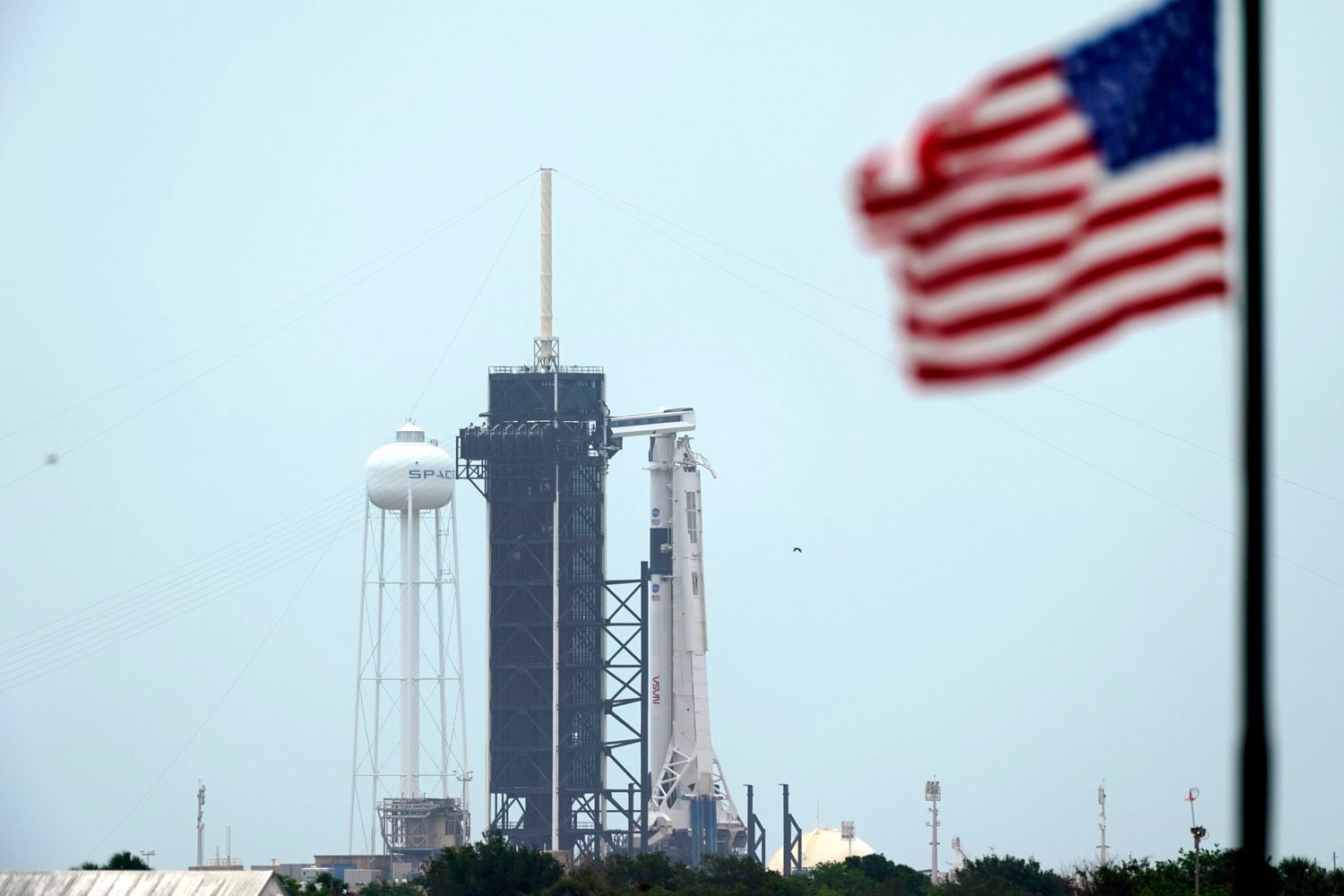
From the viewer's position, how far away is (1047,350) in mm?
17562

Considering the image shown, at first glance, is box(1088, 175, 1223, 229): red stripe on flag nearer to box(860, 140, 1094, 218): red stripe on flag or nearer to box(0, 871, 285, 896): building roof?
box(860, 140, 1094, 218): red stripe on flag

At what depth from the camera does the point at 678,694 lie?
18325 centimetres

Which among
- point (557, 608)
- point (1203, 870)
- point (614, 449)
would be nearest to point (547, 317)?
point (614, 449)

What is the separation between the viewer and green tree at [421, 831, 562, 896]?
14100 cm

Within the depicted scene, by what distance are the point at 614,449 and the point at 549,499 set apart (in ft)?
33.3

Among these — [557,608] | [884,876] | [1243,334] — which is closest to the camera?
[1243,334]

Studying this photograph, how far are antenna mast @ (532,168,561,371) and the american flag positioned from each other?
173 meters

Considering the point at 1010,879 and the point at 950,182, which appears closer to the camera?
the point at 950,182

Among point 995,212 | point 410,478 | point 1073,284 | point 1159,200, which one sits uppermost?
point 410,478

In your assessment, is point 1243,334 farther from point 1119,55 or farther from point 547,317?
point 547,317

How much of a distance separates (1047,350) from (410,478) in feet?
562

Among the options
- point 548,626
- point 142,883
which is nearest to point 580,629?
point 548,626

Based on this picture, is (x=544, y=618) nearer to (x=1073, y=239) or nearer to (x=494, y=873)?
(x=494, y=873)

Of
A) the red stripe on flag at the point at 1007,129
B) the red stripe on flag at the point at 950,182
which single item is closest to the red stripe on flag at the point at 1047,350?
the red stripe on flag at the point at 950,182
